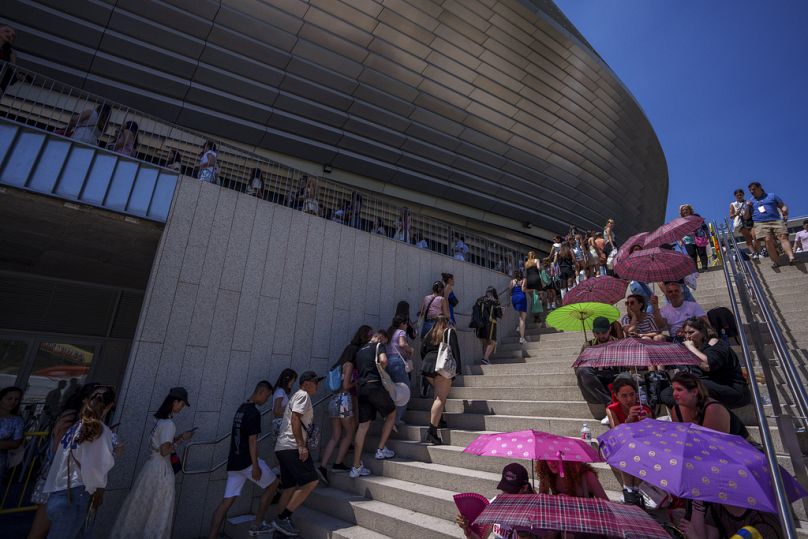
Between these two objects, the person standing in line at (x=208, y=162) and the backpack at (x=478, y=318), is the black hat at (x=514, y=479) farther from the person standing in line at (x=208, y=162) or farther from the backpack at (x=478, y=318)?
the person standing in line at (x=208, y=162)

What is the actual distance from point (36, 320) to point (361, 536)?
390 inches

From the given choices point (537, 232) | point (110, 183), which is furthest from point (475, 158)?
point (110, 183)

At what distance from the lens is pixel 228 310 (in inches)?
254

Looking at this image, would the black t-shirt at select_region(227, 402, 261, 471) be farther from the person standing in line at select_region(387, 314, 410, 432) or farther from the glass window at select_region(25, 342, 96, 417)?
the glass window at select_region(25, 342, 96, 417)

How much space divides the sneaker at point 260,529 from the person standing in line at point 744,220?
11.0 m

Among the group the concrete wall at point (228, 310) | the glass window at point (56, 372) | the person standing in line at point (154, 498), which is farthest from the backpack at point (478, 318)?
the glass window at point (56, 372)

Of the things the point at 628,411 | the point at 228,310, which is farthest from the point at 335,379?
the point at 628,411

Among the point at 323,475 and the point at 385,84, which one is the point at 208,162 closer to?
the point at 323,475

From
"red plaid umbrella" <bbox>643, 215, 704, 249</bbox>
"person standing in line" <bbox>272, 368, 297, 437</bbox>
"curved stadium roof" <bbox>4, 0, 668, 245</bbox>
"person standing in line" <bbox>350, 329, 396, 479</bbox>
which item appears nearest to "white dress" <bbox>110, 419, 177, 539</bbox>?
"person standing in line" <bbox>272, 368, 297, 437</bbox>

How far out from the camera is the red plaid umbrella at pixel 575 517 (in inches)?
69.8

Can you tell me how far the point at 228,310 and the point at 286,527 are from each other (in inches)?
134

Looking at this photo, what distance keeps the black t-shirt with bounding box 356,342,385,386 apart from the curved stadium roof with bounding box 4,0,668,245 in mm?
10548

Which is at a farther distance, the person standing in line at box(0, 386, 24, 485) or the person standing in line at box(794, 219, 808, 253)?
the person standing in line at box(794, 219, 808, 253)

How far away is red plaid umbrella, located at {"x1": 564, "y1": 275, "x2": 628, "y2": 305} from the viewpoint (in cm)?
641
